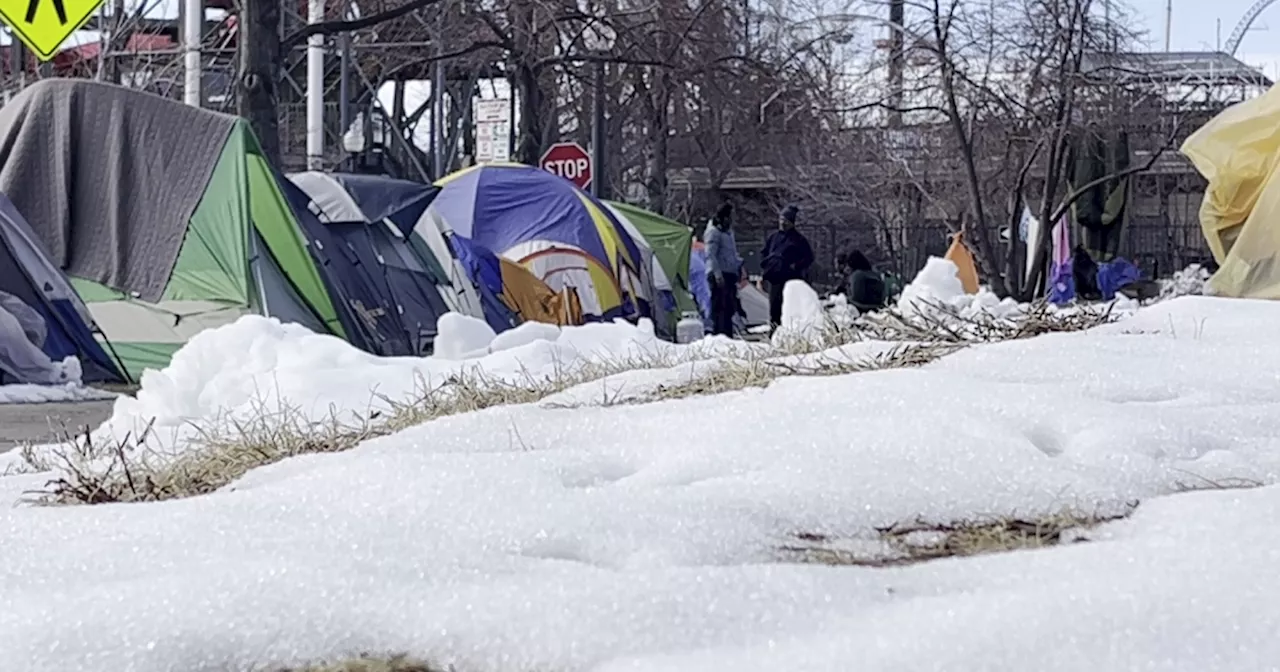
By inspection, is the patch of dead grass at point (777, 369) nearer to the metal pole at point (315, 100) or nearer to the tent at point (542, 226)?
the tent at point (542, 226)

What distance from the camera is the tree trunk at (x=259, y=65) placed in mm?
14156

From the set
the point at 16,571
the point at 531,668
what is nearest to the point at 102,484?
the point at 16,571

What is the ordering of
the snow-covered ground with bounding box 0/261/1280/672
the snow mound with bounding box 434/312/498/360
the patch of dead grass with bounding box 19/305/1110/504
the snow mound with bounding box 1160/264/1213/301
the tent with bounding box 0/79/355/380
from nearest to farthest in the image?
the snow-covered ground with bounding box 0/261/1280/672, the patch of dead grass with bounding box 19/305/1110/504, the snow mound with bounding box 434/312/498/360, the tent with bounding box 0/79/355/380, the snow mound with bounding box 1160/264/1213/301

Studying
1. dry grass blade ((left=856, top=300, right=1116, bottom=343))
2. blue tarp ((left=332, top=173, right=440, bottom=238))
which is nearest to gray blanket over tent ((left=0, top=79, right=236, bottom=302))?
blue tarp ((left=332, top=173, right=440, bottom=238))

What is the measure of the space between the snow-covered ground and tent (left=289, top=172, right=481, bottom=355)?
28.2 ft

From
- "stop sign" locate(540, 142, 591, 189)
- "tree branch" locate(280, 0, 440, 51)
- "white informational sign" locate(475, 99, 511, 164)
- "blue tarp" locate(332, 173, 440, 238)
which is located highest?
"tree branch" locate(280, 0, 440, 51)

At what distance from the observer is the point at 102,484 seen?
3631 mm

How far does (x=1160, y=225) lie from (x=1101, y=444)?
27150 mm

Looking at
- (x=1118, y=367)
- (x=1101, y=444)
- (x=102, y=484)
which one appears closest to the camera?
(x=1101, y=444)

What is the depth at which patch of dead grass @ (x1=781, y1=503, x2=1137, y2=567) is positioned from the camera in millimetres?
2605

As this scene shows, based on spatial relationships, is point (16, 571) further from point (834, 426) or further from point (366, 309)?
point (366, 309)

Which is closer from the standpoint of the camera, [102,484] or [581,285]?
[102,484]

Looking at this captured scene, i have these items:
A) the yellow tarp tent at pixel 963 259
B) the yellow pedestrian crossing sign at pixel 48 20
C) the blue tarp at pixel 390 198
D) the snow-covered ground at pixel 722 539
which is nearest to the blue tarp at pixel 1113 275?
the yellow tarp tent at pixel 963 259

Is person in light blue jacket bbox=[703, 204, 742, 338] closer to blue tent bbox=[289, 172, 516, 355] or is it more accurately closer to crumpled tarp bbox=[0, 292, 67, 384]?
blue tent bbox=[289, 172, 516, 355]
